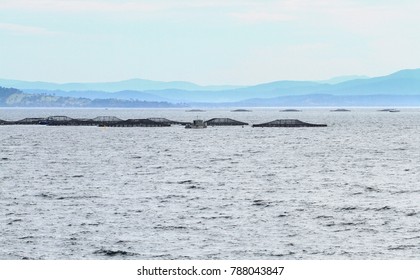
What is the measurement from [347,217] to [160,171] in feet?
145

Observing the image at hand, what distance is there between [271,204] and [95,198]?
653 inches

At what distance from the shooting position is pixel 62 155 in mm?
134500

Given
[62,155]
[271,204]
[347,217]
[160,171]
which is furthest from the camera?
[62,155]

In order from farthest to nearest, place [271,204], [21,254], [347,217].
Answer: [271,204]
[347,217]
[21,254]

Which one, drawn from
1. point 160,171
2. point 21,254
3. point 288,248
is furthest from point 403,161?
point 21,254

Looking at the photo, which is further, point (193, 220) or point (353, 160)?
point (353, 160)

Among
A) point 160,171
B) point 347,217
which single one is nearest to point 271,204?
point 347,217

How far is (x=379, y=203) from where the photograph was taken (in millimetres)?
70688

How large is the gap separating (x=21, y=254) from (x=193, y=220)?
52.4ft

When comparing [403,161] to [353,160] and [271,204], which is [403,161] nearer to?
[353,160]
